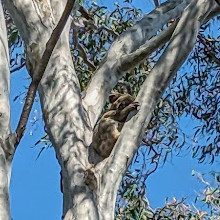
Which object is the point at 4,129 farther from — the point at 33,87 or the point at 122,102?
the point at 122,102

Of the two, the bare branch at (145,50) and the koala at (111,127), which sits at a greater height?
the bare branch at (145,50)

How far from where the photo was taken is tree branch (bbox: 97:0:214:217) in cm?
288

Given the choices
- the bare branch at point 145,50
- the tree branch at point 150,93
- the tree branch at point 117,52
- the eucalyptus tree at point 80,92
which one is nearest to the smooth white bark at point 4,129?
the eucalyptus tree at point 80,92

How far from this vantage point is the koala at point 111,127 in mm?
3076

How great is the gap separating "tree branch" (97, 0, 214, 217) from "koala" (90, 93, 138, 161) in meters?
0.09

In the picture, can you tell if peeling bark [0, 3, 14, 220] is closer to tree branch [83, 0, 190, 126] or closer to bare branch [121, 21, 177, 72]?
tree branch [83, 0, 190, 126]

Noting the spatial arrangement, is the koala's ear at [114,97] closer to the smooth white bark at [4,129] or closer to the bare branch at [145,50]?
the bare branch at [145,50]

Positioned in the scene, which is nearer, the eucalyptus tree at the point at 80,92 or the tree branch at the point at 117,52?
the eucalyptus tree at the point at 80,92

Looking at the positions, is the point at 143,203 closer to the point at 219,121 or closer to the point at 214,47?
the point at 219,121

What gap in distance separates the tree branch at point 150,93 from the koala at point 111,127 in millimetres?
88

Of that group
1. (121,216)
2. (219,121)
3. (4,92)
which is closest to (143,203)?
(121,216)

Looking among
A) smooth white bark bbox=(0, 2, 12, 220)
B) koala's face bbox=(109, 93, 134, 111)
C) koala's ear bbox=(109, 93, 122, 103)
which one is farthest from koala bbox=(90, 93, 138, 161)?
smooth white bark bbox=(0, 2, 12, 220)

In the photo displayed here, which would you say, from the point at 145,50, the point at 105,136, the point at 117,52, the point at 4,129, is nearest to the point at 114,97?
the point at 117,52

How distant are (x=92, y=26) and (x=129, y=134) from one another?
3.01m
